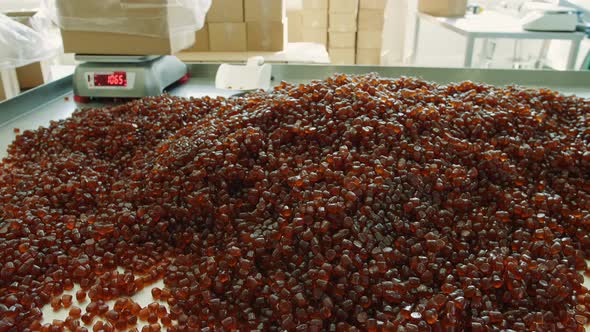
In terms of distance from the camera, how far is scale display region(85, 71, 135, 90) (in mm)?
1754

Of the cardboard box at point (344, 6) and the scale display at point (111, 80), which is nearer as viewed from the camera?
the scale display at point (111, 80)

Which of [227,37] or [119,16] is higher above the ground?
[119,16]

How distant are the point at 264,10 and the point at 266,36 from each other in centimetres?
18

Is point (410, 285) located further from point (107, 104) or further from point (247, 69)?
point (107, 104)

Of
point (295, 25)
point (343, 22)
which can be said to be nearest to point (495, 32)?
point (343, 22)

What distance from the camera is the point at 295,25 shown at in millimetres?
4191

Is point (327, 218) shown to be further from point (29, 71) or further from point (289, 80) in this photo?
point (29, 71)

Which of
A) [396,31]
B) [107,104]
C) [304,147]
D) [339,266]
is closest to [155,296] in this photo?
[339,266]

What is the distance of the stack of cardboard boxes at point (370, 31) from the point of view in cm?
385

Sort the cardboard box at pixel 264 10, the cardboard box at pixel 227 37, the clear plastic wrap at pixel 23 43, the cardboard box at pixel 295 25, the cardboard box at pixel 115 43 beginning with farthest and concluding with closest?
1. the cardboard box at pixel 295 25
2. the cardboard box at pixel 227 37
3. the cardboard box at pixel 264 10
4. the cardboard box at pixel 115 43
5. the clear plastic wrap at pixel 23 43

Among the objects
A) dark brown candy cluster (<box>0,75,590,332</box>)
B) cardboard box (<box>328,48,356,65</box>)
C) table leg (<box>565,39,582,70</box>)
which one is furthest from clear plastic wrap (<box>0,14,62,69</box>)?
table leg (<box>565,39,582,70</box>)

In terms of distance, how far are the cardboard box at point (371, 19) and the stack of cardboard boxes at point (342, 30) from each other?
6cm

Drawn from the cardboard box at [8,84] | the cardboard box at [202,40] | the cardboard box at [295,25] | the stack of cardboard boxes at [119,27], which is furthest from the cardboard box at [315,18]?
the cardboard box at [8,84]

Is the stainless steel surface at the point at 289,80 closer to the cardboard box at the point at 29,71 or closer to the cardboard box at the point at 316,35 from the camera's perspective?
the cardboard box at the point at 29,71
